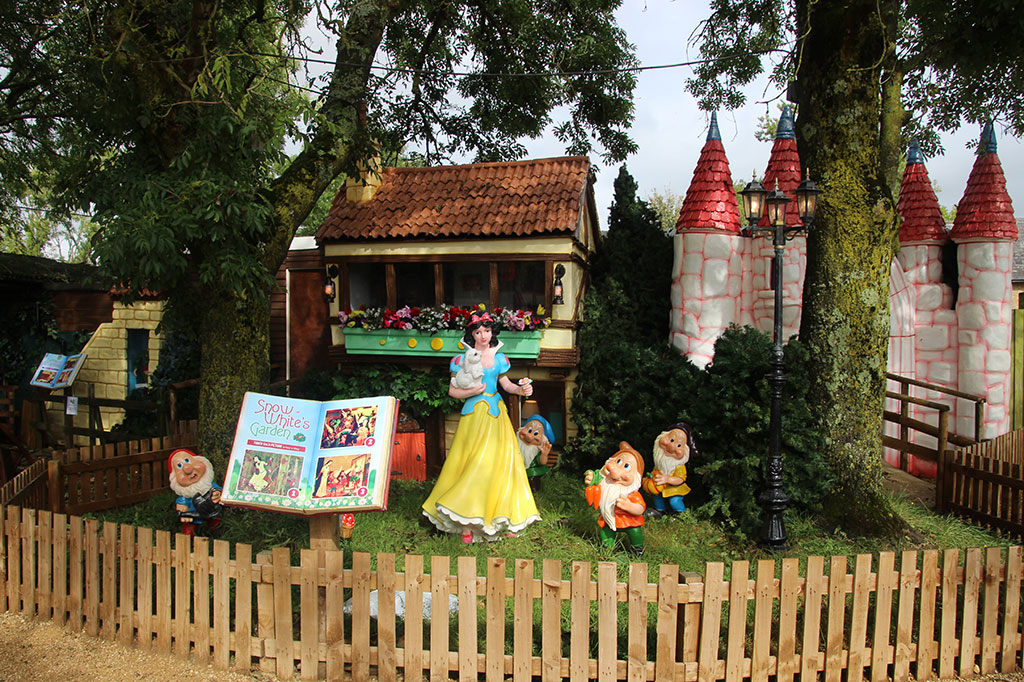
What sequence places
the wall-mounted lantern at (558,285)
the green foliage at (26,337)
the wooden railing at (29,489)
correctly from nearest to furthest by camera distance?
the wooden railing at (29,489)
the wall-mounted lantern at (558,285)
the green foliage at (26,337)

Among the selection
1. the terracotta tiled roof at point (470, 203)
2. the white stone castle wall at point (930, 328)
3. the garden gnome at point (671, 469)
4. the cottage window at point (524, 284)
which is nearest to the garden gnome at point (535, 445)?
the garden gnome at point (671, 469)

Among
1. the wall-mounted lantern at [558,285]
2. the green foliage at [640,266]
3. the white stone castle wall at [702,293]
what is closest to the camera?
the wall-mounted lantern at [558,285]

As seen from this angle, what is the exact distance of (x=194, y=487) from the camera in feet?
21.3

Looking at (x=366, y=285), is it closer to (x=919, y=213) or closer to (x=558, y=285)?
(x=558, y=285)

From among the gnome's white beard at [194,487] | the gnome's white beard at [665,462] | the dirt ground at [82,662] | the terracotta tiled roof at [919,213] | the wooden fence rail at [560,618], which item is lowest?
the dirt ground at [82,662]

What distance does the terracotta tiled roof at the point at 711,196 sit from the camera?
9.40m

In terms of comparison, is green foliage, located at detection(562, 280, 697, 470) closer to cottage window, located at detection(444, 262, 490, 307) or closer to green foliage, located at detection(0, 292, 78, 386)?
cottage window, located at detection(444, 262, 490, 307)

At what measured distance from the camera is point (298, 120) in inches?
245

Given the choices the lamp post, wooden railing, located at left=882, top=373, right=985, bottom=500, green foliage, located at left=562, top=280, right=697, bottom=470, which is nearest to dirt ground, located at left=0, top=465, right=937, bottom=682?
the lamp post

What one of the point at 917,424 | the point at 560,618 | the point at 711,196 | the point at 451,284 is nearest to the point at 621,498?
the point at 560,618

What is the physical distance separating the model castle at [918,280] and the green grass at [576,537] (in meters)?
2.92

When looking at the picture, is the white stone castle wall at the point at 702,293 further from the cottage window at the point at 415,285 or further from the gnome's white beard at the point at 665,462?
the cottage window at the point at 415,285

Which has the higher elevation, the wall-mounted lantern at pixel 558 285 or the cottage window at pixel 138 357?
the wall-mounted lantern at pixel 558 285

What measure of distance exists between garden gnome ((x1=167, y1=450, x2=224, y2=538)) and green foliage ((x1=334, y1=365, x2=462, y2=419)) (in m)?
3.52
